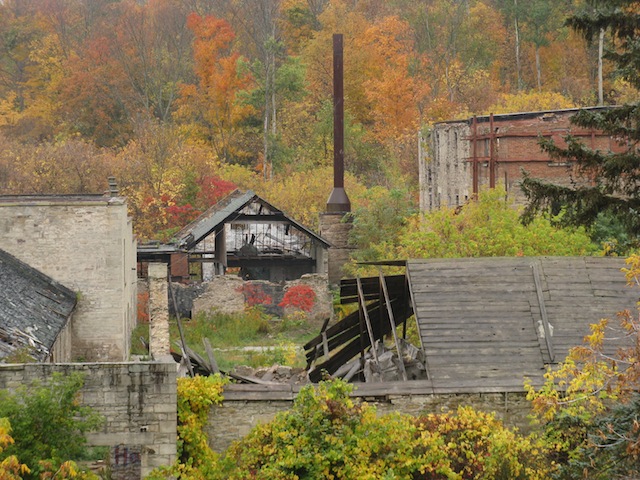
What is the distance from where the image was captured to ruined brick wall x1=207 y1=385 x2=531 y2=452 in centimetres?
1972

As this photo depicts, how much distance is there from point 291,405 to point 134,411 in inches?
103

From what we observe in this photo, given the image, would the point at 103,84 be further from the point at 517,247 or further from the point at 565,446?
the point at 565,446

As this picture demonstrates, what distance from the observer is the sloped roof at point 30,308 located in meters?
21.8

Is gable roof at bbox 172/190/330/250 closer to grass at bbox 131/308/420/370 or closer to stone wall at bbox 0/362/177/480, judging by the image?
grass at bbox 131/308/420/370

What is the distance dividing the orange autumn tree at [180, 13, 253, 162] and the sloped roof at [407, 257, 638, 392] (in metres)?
44.4

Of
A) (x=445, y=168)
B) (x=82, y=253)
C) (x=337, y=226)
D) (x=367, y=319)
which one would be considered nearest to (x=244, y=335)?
(x=337, y=226)

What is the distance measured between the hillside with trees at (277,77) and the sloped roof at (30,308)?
2893 centimetres

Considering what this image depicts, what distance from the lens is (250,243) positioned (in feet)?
150

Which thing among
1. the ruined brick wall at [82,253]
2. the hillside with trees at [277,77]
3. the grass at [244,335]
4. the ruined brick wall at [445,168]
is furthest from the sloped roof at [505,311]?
the hillside with trees at [277,77]

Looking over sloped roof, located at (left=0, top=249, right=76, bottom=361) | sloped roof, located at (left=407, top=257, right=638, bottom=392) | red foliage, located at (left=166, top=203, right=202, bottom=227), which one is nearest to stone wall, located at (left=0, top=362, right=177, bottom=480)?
sloped roof, located at (left=0, top=249, right=76, bottom=361)

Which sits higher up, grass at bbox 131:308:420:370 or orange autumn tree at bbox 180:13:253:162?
orange autumn tree at bbox 180:13:253:162

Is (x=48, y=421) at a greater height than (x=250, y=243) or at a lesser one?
lesser

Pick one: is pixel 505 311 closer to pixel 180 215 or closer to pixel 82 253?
pixel 82 253

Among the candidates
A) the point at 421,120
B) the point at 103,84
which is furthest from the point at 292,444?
the point at 103,84
